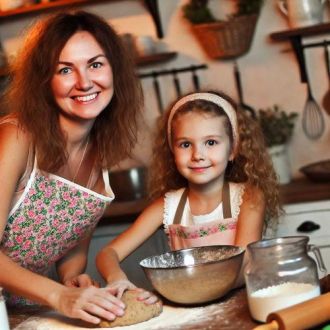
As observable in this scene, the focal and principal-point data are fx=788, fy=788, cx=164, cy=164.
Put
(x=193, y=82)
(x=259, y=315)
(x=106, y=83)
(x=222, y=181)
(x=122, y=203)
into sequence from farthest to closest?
(x=193, y=82) < (x=122, y=203) < (x=222, y=181) < (x=106, y=83) < (x=259, y=315)

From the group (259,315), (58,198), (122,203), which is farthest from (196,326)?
(122,203)

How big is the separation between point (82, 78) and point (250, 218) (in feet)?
1.77

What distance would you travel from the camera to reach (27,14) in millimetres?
3553

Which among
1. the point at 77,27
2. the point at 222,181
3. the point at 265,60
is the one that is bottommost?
the point at 222,181

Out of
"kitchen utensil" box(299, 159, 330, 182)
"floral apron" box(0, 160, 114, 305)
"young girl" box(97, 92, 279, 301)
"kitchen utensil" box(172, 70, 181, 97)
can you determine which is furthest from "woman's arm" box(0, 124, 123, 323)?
"kitchen utensil" box(172, 70, 181, 97)

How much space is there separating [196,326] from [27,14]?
2.41 m

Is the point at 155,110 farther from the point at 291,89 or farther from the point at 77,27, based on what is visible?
the point at 77,27

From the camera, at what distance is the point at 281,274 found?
4.60 feet

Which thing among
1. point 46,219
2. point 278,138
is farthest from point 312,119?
point 46,219

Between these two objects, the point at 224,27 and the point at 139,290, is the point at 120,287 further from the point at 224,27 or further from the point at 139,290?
the point at 224,27

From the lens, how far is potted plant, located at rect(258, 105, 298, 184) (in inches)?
124

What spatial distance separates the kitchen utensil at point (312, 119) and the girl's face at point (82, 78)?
1540 millimetres

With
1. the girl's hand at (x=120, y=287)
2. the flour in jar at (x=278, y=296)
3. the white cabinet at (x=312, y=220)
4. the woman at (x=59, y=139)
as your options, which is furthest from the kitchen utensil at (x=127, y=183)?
the flour in jar at (x=278, y=296)

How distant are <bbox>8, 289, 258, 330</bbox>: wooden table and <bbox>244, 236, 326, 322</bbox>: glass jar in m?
0.05
